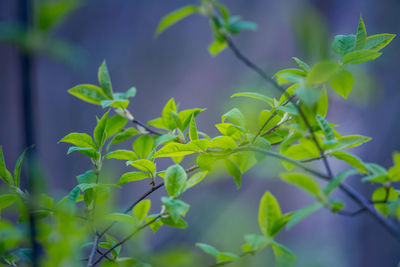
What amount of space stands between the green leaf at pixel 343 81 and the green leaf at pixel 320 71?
54 millimetres

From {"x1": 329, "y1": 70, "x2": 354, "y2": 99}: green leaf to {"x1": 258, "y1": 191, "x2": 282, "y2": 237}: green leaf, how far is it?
117 millimetres

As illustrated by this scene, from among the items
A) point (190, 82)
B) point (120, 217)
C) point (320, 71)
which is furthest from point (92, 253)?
point (190, 82)

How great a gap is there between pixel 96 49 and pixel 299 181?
1834 mm

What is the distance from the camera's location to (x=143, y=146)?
0.42 meters

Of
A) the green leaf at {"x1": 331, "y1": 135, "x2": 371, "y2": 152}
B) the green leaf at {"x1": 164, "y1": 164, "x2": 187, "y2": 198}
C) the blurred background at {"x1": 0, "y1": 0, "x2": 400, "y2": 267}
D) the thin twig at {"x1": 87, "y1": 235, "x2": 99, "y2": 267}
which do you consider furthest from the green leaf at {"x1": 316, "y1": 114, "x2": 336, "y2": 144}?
the blurred background at {"x1": 0, "y1": 0, "x2": 400, "y2": 267}

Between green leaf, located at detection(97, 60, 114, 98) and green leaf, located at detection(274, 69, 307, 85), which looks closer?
green leaf, located at detection(274, 69, 307, 85)

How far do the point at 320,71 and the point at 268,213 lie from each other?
13 centimetres

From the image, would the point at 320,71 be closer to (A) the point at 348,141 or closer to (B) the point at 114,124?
(A) the point at 348,141

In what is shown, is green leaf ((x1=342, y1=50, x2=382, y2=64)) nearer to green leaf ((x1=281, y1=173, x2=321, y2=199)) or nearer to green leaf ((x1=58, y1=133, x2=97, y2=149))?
green leaf ((x1=281, y1=173, x2=321, y2=199))

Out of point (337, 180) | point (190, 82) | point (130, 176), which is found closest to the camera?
point (337, 180)

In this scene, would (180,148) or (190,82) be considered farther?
(190,82)

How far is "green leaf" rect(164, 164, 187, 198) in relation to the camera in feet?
1.07

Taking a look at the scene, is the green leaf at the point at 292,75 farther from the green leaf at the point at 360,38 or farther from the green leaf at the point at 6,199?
the green leaf at the point at 6,199

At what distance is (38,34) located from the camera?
35 centimetres
